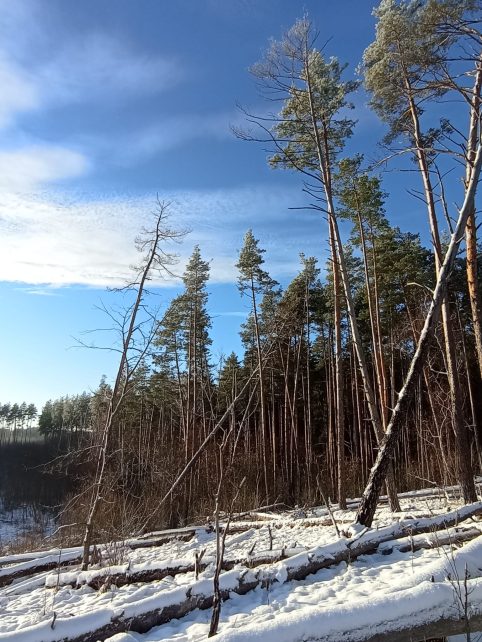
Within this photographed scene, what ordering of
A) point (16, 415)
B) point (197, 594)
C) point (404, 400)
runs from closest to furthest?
point (197, 594), point (404, 400), point (16, 415)

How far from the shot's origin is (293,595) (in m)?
4.33

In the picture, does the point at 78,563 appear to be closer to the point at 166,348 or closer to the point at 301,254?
the point at 166,348

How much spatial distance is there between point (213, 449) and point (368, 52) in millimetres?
17217

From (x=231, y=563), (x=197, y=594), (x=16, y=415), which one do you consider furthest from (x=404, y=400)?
(x=16, y=415)

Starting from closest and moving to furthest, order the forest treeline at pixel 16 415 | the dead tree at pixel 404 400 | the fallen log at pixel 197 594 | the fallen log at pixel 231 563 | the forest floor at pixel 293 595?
the forest floor at pixel 293 595
the fallen log at pixel 197 594
the fallen log at pixel 231 563
the dead tree at pixel 404 400
the forest treeline at pixel 16 415

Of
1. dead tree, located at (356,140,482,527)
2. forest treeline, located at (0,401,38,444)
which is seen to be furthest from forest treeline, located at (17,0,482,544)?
forest treeline, located at (0,401,38,444)

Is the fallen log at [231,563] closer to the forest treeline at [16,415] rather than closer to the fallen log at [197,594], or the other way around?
the fallen log at [197,594]

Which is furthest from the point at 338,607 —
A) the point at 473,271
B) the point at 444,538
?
the point at 473,271

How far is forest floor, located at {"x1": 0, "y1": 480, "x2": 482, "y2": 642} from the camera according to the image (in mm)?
3326

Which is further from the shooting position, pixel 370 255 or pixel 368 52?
pixel 370 255

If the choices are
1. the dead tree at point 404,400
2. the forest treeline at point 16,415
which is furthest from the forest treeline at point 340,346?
the forest treeline at point 16,415

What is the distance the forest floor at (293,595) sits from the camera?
3326mm

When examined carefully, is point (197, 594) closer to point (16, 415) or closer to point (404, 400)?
point (404, 400)

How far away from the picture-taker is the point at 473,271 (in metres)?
10.7
